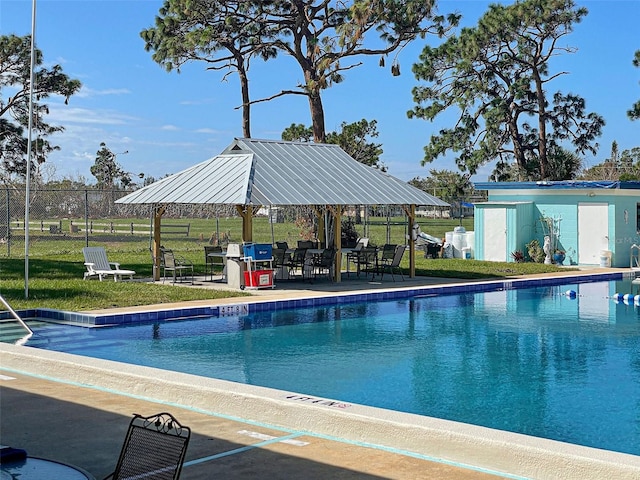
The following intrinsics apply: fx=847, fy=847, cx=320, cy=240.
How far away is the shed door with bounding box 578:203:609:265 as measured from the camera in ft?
87.0

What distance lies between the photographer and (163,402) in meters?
8.13

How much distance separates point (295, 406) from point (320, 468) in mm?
1115

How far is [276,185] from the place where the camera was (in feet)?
62.6

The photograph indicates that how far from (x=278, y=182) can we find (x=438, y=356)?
27.2ft

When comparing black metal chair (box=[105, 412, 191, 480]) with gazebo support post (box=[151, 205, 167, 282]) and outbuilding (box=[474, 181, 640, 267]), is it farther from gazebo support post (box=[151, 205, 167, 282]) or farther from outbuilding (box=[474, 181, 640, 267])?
outbuilding (box=[474, 181, 640, 267])

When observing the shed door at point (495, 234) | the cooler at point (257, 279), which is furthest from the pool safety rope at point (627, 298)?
the cooler at point (257, 279)

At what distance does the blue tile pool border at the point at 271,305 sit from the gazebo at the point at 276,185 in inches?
84.5

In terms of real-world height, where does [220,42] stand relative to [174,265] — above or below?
above

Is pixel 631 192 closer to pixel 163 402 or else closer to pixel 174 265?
pixel 174 265

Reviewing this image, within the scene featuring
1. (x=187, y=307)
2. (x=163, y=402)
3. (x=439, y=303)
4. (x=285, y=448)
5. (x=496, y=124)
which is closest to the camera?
(x=285, y=448)

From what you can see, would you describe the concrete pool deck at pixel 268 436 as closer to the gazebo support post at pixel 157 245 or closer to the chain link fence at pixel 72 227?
the gazebo support post at pixel 157 245

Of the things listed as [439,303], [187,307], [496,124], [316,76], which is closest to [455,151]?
[496,124]

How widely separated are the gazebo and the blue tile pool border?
2.15m

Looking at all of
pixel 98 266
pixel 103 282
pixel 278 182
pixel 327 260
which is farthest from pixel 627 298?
pixel 98 266
